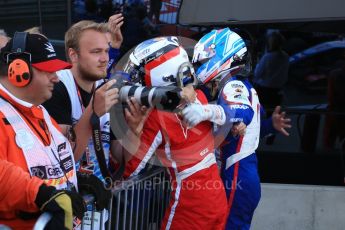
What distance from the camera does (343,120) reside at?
4895 millimetres

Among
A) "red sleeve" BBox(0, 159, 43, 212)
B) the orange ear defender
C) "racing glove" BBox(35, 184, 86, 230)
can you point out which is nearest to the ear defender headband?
the orange ear defender

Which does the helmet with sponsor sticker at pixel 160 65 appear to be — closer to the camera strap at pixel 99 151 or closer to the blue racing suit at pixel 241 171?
the camera strap at pixel 99 151

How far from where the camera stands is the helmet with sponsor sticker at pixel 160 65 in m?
2.80

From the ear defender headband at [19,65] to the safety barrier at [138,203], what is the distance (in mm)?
677

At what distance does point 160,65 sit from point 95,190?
27.0 inches

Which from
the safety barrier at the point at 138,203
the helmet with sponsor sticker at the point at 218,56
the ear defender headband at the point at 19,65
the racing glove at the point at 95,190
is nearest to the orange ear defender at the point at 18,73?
the ear defender headband at the point at 19,65

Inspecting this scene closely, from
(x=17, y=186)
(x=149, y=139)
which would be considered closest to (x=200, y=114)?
(x=149, y=139)

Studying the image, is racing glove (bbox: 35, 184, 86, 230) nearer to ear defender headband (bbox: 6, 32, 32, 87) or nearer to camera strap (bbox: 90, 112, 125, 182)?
ear defender headband (bbox: 6, 32, 32, 87)

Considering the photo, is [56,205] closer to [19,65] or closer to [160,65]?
[19,65]

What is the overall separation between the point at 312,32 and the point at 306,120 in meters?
0.75

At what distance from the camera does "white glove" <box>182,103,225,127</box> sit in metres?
2.77

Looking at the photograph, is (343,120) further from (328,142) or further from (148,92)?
(148,92)

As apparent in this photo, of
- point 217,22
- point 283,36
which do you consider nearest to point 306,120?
point 283,36

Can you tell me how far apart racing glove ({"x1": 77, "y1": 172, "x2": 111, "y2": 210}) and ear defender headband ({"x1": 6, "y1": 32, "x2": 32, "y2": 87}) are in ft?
1.83
